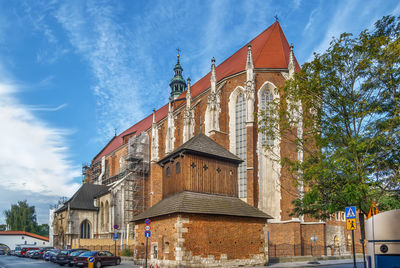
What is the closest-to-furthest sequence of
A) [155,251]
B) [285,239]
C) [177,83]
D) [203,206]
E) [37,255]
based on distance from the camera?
[203,206] < [155,251] < [285,239] < [37,255] < [177,83]

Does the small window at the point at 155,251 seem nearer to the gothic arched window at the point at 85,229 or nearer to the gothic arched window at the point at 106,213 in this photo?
the gothic arched window at the point at 106,213

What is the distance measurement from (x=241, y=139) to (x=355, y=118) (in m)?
17.6

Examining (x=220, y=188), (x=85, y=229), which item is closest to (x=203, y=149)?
(x=220, y=188)

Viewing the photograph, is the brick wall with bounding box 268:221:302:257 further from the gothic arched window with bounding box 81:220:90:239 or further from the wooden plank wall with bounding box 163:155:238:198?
the gothic arched window with bounding box 81:220:90:239

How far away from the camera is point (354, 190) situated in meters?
12.5

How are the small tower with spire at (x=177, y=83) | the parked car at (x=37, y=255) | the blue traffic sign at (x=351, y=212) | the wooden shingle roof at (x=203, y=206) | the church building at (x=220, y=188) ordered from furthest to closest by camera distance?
the small tower with spire at (x=177, y=83)
the parked car at (x=37, y=255)
the church building at (x=220, y=188)
the wooden shingle roof at (x=203, y=206)
the blue traffic sign at (x=351, y=212)

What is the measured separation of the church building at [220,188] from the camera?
19.6 meters

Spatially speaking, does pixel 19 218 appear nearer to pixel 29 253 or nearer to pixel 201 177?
pixel 29 253

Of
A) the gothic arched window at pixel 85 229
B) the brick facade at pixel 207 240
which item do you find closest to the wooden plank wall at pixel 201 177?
the brick facade at pixel 207 240

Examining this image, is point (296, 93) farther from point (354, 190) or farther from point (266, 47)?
point (266, 47)

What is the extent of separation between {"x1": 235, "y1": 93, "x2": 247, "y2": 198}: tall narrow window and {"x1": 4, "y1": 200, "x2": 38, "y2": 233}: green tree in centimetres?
6611

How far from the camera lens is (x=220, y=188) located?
888 inches

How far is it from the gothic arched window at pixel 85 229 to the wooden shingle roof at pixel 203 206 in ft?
89.4

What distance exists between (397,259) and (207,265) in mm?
14460
